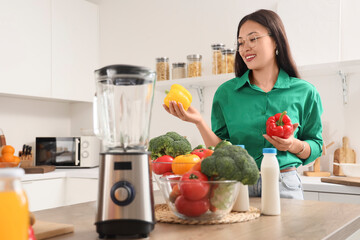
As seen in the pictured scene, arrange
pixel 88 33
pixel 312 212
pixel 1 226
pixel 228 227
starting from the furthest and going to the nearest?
1. pixel 88 33
2. pixel 312 212
3. pixel 228 227
4. pixel 1 226

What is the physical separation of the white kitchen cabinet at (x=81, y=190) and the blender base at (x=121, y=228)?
2.15 meters

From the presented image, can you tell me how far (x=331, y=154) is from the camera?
8.67 ft

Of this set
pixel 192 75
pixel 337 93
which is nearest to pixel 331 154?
pixel 337 93

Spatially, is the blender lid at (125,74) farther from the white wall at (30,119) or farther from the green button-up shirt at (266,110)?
the white wall at (30,119)

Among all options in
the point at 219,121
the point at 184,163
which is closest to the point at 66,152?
the point at 219,121

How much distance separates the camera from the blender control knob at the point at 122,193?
81cm

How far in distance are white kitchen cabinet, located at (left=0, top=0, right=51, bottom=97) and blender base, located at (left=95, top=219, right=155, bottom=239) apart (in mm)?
2416

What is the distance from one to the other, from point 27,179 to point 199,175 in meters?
2.12

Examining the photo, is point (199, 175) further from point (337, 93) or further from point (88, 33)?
point (88, 33)

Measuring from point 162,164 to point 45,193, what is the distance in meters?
2.01

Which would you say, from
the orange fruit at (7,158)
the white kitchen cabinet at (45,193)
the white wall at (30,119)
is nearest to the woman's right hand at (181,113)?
the white kitchen cabinet at (45,193)

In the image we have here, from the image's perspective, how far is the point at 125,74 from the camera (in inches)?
33.2

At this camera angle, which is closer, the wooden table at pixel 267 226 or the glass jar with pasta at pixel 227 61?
the wooden table at pixel 267 226

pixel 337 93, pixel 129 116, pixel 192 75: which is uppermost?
pixel 192 75
